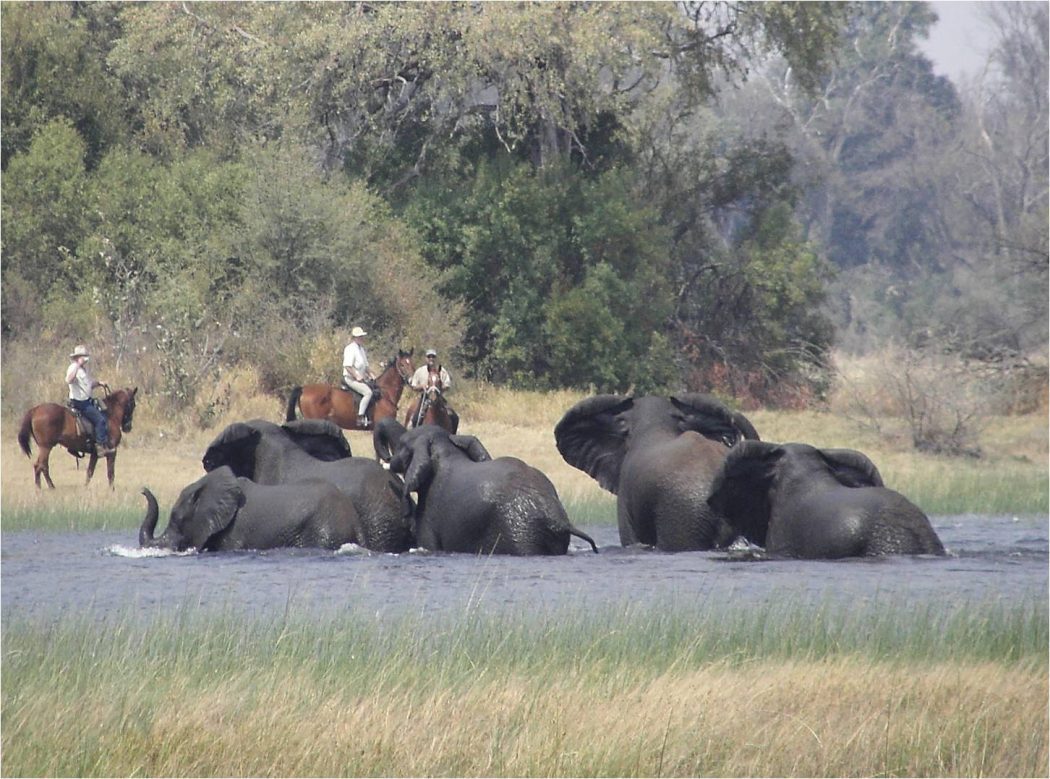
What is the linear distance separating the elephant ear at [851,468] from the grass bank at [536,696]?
2.69 metres

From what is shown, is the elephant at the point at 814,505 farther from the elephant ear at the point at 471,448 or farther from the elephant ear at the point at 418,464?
the elephant ear at the point at 418,464

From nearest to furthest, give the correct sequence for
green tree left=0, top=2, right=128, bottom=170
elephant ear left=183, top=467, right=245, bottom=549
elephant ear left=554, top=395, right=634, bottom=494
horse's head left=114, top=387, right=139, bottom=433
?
elephant ear left=183, top=467, right=245, bottom=549 → elephant ear left=554, top=395, right=634, bottom=494 → horse's head left=114, top=387, right=139, bottom=433 → green tree left=0, top=2, right=128, bottom=170

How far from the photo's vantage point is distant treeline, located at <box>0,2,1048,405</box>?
28.7 m

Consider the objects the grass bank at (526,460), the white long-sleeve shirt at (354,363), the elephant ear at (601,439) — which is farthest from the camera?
the white long-sleeve shirt at (354,363)

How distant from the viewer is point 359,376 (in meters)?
22.3

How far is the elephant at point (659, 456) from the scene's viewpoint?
1322 centimetres

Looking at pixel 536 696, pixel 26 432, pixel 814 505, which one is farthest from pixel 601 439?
pixel 26 432

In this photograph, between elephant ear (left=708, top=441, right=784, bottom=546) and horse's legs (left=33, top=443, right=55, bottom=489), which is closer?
elephant ear (left=708, top=441, right=784, bottom=546)

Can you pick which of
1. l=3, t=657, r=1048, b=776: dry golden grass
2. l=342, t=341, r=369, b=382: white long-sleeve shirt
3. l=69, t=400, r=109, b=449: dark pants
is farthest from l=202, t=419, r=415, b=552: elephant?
l=342, t=341, r=369, b=382: white long-sleeve shirt

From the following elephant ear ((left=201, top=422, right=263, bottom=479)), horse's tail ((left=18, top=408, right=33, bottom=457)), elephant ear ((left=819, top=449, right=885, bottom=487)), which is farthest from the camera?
horse's tail ((left=18, top=408, right=33, bottom=457))

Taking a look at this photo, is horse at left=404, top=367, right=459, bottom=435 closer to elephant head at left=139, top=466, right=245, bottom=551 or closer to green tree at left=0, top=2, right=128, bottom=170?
elephant head at left=139, top=466, right=245, bottom=551

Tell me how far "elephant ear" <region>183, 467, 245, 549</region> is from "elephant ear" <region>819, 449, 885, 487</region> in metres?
4.14

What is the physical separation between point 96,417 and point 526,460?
5090 mm

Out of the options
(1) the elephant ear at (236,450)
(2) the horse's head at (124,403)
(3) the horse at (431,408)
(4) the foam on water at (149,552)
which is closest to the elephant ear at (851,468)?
(1) the elephant ear at (236,450)
